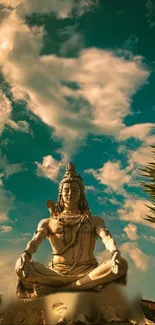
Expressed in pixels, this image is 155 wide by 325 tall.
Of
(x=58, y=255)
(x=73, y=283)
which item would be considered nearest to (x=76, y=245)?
(x=58, y=255)

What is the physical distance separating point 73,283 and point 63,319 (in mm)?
1090

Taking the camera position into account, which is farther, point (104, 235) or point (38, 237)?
point (38, 237)

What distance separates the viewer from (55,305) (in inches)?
279

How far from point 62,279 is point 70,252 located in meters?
0.82

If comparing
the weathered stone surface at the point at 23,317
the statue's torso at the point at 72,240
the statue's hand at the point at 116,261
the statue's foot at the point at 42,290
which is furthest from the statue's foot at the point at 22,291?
the statue's hand at the point at 116,261

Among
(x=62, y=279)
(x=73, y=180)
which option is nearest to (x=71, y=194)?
(x=73, y=180)

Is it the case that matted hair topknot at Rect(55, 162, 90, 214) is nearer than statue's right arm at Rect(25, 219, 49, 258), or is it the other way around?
statue's right arm at Rect(25, 219, 49, 258)

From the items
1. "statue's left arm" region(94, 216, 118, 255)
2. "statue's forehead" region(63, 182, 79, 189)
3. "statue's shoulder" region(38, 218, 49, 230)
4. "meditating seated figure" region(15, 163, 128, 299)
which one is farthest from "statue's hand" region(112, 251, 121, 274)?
"statue's forehead" region(63, 182, 79, 189)

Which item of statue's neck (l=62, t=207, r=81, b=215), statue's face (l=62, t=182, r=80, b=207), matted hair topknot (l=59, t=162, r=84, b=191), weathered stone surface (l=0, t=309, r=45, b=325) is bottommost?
weathered stone surface (l=0, t=309, r=45, b=325)

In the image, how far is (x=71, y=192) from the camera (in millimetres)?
9047

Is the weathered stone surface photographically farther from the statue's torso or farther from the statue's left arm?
the statue's left arm

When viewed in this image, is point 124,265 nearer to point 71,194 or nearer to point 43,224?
point 43,224

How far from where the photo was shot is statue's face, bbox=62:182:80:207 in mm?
9031

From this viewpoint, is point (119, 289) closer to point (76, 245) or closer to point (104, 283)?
point (104, 283)
